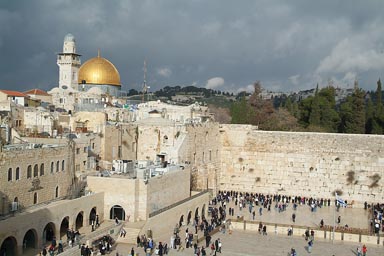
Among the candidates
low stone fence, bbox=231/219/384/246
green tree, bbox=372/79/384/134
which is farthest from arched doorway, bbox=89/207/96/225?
green tree, bbox=372/79/384/134

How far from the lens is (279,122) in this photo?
4081cm

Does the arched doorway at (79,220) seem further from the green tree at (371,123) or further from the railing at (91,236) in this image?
the green tree at (371,123)

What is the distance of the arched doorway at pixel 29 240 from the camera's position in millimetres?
17594

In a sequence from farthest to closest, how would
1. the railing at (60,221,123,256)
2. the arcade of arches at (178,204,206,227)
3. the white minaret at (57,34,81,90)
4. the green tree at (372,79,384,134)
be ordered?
the white minaret at (57,34,81,90) < the green tree at (372,79,384,134) < the arcade of arches at (178,204,206,227) < the railing at (60,221,123,256)

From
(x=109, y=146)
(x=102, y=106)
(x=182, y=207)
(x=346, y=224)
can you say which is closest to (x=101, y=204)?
(x=182, y=207)

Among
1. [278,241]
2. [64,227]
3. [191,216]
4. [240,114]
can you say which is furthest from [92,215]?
[240,114]

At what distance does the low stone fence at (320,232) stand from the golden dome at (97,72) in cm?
2324

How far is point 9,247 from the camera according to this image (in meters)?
17.4

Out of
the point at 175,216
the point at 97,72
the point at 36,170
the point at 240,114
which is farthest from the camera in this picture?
the point at 97,72

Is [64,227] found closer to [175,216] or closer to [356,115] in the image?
[175,216]

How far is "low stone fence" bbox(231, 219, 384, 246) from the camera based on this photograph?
23.3 meters

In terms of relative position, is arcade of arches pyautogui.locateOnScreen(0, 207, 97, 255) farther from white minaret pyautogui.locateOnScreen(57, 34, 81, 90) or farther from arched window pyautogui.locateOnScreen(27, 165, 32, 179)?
white minaret pyautogui.locateOnScreen(57, 34, 81, 90)

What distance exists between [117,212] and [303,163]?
49.6 feet

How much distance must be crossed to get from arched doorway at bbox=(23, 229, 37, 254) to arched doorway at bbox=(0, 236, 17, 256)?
1.61 ft
